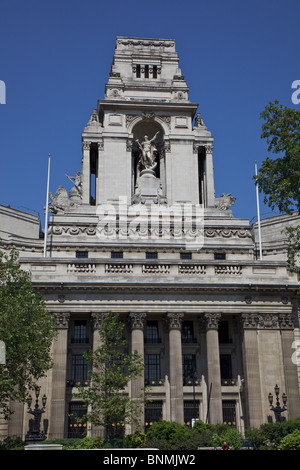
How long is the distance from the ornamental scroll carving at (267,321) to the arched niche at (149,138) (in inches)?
1001

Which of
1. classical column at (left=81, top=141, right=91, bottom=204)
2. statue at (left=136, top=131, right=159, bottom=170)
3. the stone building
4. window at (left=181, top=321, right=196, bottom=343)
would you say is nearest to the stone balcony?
the stone building

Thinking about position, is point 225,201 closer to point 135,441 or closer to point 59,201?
point 59,201

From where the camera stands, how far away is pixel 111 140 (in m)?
70.9

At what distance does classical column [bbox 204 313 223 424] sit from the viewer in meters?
48.3

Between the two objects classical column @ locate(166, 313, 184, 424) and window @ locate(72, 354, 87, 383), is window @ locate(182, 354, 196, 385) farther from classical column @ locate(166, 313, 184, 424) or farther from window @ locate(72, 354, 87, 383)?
window @ locate(72, 354, 87, 383)

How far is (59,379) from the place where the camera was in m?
47.8

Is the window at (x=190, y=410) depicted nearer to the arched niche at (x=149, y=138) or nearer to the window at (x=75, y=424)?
the window at (x=75, y=424)

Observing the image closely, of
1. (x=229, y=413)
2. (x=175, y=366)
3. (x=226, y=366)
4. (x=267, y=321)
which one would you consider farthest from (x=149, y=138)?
(x=229, y=413)

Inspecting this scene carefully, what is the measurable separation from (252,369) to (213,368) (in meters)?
3.25

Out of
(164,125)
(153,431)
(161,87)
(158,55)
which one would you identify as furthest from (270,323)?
(158,55)

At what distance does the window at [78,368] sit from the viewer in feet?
167

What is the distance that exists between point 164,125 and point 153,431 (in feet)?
142

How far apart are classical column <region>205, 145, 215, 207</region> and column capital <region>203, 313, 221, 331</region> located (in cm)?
2162
